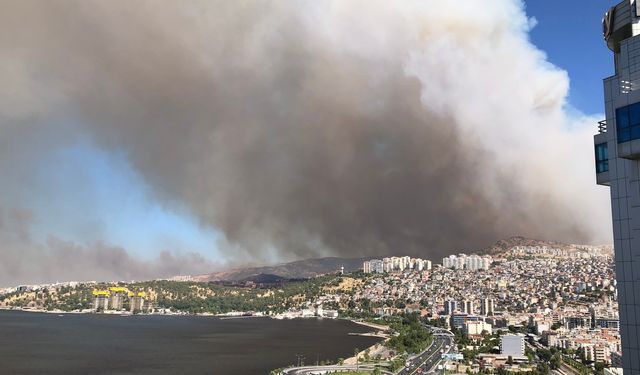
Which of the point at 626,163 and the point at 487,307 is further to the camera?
the point at 487,307

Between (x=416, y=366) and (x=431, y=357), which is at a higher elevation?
(x=416, y=366)

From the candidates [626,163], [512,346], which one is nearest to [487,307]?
[512,346]

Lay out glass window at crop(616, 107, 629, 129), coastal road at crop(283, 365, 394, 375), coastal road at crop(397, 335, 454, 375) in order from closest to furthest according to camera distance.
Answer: glass window at crop(616, 107, 629, 129)
coastal road at crop(283, 365, 394, 375)
coastal road at crop(397, 335, 454, 375)

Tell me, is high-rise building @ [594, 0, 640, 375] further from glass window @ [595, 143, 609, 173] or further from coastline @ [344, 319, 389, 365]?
coastline @ [344, 319, 389, 365]

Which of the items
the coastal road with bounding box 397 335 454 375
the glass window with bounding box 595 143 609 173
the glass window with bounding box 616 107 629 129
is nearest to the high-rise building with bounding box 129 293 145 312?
the coastal road with bounding box 397 335 454 375

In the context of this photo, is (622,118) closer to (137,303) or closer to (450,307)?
(450,307)

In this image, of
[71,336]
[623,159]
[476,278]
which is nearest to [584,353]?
[623,159]
